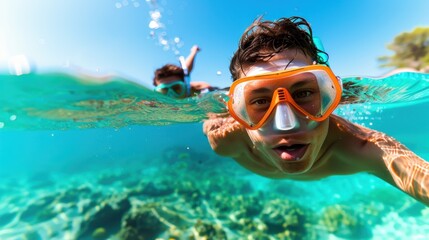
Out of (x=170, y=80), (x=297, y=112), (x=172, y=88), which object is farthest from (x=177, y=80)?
(x=297, y=112)

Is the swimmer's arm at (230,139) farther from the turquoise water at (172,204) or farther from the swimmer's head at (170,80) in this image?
the turquoise water at (172,204)

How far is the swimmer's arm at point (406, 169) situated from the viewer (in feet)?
9.14

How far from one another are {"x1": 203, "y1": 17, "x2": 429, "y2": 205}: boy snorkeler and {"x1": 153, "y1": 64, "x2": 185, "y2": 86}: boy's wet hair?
109 inches

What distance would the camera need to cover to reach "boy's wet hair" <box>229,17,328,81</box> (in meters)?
3.39

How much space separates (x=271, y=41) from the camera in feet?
11.5

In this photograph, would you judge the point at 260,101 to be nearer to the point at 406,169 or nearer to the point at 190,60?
the point at 406,169

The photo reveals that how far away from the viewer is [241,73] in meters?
3.61

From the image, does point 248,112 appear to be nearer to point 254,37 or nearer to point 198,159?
point 254,37

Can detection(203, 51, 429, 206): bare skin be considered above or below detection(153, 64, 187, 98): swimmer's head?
below

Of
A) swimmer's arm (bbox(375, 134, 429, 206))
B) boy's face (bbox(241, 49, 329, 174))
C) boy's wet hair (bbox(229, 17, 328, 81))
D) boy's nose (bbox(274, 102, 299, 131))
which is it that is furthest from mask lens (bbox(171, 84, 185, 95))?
swimmer's arm (bbox(375, 134, 429, 206))

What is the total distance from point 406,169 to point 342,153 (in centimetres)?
96

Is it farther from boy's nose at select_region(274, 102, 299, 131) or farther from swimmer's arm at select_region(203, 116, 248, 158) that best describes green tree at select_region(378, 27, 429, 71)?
boy's nose at select_region(274, 102, 299, 131)

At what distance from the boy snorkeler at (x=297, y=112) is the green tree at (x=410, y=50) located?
10.9 feet

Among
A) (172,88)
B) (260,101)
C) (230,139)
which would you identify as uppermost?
(172,88)
